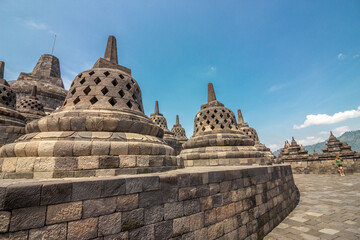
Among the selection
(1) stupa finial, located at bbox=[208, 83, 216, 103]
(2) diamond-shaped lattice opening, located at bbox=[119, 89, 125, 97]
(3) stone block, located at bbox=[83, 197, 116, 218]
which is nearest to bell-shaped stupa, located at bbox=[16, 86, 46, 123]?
(2) diamond-shaped lattice opening, located at bbox=[119, 89, 125, 97]

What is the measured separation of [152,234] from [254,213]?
2.83 m

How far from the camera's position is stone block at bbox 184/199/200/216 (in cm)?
282

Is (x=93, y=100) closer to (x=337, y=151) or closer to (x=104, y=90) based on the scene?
(x=104, y=90)

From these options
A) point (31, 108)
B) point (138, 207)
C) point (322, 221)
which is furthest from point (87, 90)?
point (31, 108)

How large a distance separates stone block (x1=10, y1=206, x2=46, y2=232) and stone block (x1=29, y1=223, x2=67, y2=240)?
0.06 metres

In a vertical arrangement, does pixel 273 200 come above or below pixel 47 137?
below

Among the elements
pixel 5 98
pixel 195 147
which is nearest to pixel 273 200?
pixel 195 147

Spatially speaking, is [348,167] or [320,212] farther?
[348,167]

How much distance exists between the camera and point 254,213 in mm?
4012

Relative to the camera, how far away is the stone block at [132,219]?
2.21 m

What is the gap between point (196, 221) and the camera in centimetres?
290

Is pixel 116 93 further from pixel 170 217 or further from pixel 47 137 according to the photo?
pixel 170 217

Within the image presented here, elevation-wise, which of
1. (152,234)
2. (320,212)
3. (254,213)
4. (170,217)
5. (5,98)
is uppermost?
(5,98)

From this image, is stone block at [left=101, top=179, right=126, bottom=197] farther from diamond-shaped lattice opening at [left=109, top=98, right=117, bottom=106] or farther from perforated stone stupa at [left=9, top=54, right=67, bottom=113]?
perforated stone stupa at [left=9, top=54, right=67, bottom=113]
